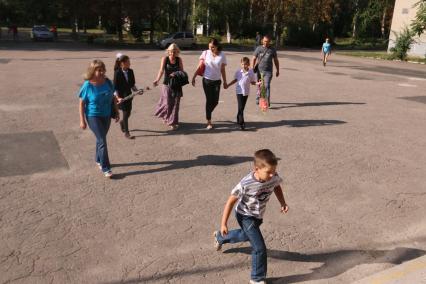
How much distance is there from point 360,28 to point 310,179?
50835 millimetres

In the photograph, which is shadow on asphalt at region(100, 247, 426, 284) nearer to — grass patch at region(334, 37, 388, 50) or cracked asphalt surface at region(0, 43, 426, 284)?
cracked asphalt surface at region(0, 43, 426, 284)

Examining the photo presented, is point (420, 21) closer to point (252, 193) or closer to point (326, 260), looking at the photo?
point (326, 260)

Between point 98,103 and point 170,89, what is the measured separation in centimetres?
280

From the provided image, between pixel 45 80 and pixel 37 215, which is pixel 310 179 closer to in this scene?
pixel 37 215

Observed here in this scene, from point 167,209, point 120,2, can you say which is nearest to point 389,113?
point 167,209

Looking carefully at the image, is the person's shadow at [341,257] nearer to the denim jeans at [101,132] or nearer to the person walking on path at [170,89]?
the denim jeans at [101,132]

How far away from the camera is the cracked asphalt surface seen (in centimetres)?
428

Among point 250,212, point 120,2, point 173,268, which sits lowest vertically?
point 173,268

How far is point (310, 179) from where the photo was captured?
6.63 meters

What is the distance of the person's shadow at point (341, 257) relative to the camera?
4273mm

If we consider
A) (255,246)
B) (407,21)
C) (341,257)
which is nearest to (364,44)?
(407,21)

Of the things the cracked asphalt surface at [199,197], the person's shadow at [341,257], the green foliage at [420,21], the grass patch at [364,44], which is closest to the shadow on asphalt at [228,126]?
the cracked asphalt surface at [199,197]

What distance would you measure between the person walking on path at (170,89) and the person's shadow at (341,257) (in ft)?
15.6

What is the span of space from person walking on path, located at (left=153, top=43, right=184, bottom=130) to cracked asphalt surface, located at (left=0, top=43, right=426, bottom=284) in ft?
1.08
